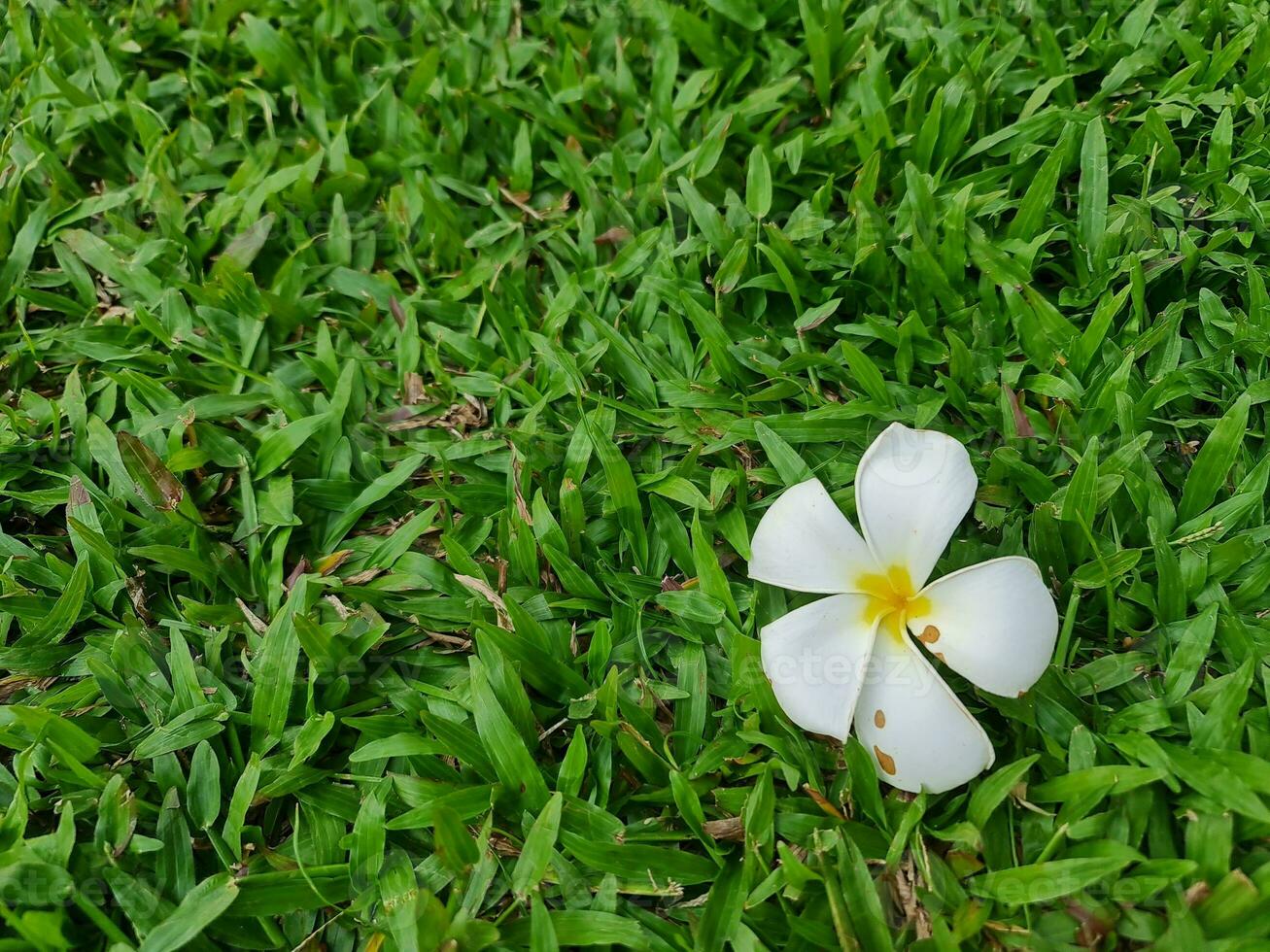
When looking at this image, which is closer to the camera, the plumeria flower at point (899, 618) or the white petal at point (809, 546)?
the plumeria flower at point (899, 618)

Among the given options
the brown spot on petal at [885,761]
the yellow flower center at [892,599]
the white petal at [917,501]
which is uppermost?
the white petal at [917,501]

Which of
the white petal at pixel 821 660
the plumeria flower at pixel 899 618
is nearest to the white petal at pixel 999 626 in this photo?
Result: the plumeria flower at pixel 899 618

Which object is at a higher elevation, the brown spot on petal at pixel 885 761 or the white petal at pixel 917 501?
the white petal at pixel 917 501

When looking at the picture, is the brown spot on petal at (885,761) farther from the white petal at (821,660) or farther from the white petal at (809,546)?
the white petal at (809,546)

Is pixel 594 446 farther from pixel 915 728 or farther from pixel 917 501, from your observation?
pixel 915 728

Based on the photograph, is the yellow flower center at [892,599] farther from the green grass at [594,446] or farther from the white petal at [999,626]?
the green grass at [594,446]

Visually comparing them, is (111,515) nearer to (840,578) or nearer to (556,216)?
(556,216)

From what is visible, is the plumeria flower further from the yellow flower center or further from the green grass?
the green grass

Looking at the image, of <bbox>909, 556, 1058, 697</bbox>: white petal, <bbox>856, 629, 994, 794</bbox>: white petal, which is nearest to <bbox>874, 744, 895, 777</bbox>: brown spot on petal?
<bbox>856, 629, 994, 794</bbox>: white petal

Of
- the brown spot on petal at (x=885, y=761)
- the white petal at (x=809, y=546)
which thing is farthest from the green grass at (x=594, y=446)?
the white petal at (x=809, y=546)
